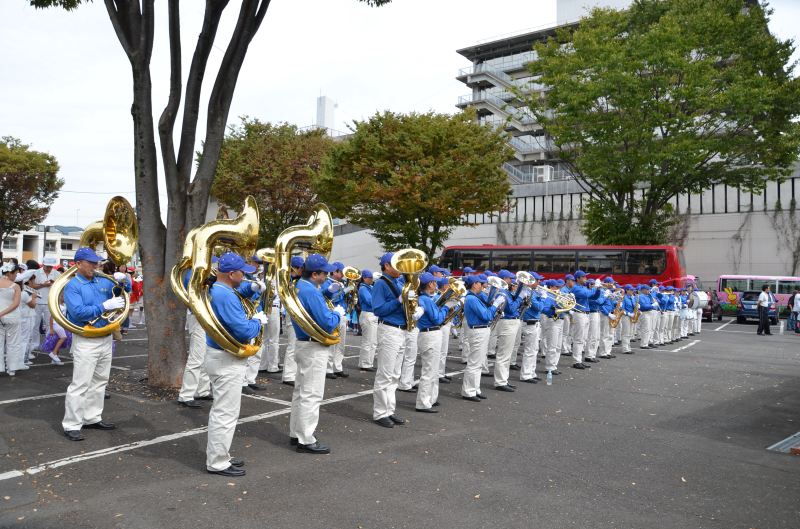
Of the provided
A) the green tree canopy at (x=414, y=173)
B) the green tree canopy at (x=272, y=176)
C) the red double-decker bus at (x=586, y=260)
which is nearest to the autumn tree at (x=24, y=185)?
the green tree canopy at (x=272, y=176)

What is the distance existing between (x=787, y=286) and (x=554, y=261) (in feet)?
38.3

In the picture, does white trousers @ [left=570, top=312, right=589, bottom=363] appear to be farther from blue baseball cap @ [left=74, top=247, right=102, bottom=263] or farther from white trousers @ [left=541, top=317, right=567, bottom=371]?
blue baseball cap @ [left=74, top=247, right=102, bottom=263]

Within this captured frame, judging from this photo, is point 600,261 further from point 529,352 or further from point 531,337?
point 529,352

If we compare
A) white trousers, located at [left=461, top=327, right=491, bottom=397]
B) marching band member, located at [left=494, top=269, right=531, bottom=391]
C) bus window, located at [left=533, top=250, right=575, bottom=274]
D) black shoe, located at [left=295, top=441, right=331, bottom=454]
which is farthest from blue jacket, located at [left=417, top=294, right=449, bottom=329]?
bus window, located at [left=533, top=250, right=575, bottom=274]

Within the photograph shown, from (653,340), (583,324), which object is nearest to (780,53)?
(653,340)

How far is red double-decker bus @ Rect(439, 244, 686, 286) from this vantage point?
1037 inches

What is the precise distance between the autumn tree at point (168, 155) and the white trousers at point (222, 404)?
3852 millimetres

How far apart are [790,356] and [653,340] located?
144 inches

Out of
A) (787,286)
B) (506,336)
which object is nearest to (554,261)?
(787,286)

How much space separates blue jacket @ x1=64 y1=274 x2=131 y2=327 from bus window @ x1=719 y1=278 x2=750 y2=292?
31602mm

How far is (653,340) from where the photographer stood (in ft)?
60.9

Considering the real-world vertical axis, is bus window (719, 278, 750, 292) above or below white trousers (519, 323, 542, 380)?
above

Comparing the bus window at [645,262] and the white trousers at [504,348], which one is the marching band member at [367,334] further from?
the bus window at [645,262]

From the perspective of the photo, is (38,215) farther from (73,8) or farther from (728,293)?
(728,293)
